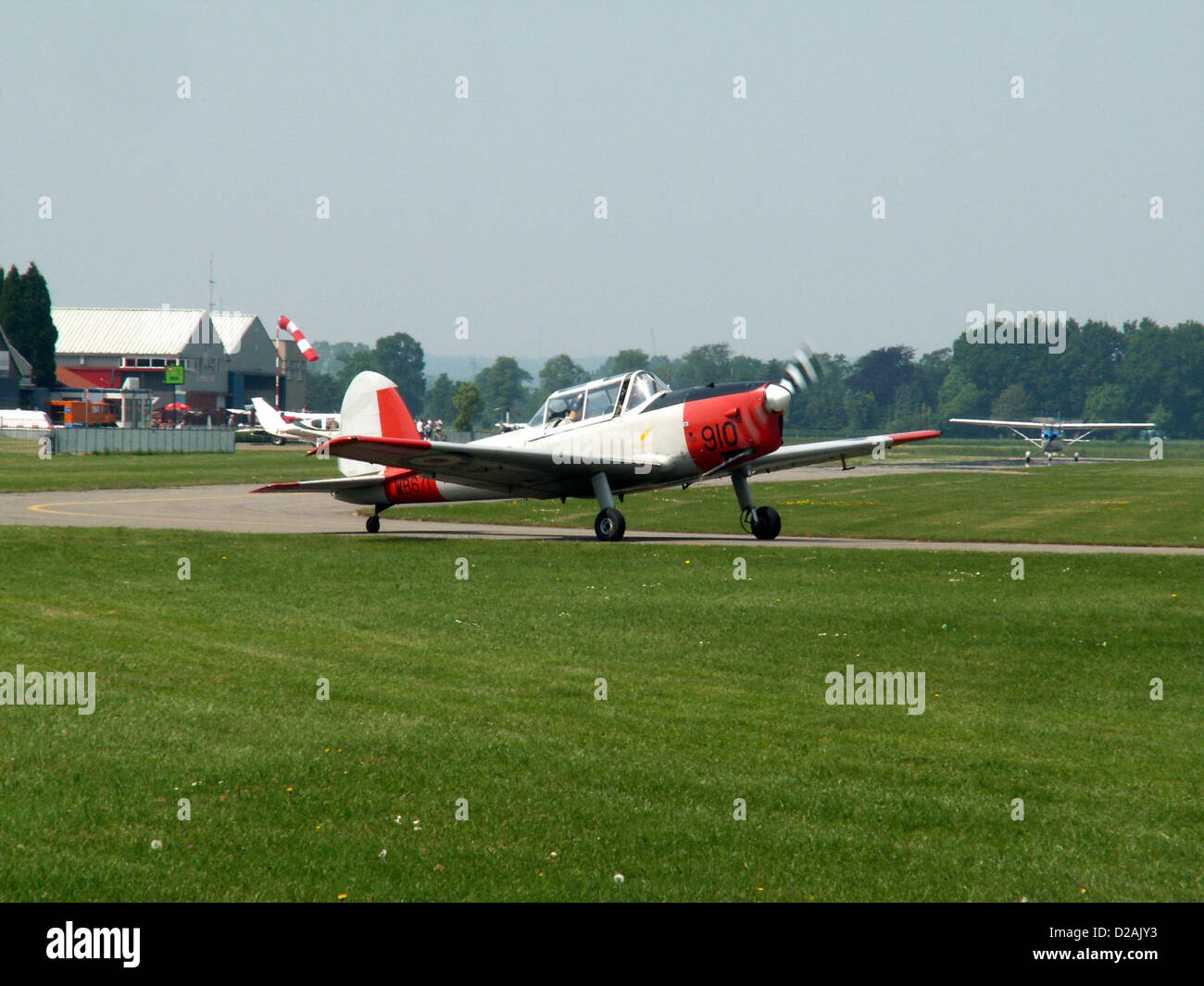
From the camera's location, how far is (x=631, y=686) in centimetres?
1148

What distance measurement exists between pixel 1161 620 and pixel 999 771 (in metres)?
7.61

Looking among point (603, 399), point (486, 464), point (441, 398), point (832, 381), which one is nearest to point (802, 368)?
point (603, 399)

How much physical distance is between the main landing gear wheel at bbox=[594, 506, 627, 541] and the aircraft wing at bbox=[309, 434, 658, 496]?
3.36 feet

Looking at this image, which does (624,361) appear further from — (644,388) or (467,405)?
(467,405)

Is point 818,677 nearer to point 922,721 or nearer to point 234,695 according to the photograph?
point 922,721

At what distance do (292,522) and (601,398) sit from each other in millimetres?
8602

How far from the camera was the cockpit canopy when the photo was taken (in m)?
24.7

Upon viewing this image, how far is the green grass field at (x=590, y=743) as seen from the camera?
21.7 ft

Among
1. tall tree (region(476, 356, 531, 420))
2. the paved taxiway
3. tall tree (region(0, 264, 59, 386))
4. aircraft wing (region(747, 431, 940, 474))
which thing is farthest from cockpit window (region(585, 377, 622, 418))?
tall tree (region(476, 356, 531, 420))

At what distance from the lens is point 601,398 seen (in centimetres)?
2495

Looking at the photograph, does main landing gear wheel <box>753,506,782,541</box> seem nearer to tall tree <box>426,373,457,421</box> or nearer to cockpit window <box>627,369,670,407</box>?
cockpit window <box>627,369,670,407</box>

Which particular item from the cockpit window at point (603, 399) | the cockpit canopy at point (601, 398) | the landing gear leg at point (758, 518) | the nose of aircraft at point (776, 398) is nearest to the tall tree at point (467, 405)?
the cockpit canopy at point (601, 398)

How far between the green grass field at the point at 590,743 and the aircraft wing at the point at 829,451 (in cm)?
871
